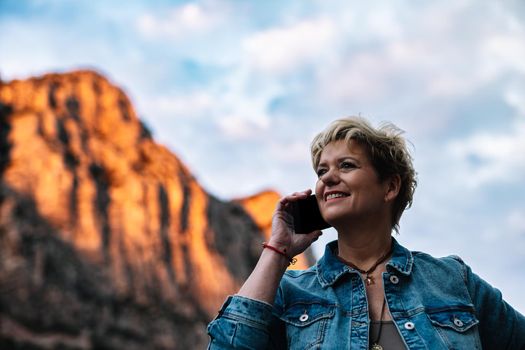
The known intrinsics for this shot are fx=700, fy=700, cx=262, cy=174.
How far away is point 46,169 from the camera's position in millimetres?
34656

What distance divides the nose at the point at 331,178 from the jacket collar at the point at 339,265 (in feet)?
0.92

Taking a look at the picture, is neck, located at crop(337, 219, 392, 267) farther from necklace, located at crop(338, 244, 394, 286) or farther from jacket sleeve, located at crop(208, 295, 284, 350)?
jacket sleeve, located at crop(208, 295, 284, 350)

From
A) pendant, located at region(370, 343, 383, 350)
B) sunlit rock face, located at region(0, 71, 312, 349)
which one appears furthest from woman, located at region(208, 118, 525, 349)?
sunlit rock face, located at region(0, 71, 312, 349)

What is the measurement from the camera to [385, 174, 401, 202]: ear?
2.81 metres

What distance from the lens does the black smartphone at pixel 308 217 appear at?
2.86m

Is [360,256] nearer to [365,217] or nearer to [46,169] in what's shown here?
[365,217]

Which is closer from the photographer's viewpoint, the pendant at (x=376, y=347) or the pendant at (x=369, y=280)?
the pendant at (x=376, y=347)

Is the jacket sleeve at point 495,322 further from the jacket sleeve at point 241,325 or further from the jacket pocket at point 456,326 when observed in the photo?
the jacket sleeve at point 241,325

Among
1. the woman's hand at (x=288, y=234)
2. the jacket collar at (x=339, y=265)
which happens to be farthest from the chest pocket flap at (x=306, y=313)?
the woman's hand at (x=288, y=234)

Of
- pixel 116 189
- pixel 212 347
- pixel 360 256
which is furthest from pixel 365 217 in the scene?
pixel 116 189

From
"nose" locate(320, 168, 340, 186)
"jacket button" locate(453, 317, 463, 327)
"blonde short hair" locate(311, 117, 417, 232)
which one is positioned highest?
"blonde short hair" locate(311, 117, 417, 232)

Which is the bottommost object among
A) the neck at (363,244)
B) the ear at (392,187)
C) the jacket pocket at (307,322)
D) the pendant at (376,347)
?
the pendant at (376,347)

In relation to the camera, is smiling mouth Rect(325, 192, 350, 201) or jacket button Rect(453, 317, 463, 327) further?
smiling mouth Rect(325, 192, 350, 201)

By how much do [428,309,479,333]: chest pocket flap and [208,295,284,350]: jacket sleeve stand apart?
0.59 m
